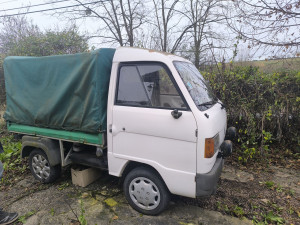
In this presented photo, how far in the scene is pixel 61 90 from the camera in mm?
3191

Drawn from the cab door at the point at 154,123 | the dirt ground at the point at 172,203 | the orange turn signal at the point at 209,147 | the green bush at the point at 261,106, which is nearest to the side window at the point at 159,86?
the cab door at the point at 154,123

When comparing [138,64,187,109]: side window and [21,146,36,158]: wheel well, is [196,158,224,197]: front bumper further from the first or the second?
[21,146,36,158]: wheel well

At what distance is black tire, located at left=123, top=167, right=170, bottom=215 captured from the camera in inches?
106

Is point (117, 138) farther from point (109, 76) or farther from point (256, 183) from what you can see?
point (256, 183)

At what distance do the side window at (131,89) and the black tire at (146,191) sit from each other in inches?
37.3

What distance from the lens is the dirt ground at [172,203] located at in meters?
2.76

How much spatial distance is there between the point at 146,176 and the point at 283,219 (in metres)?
1.90

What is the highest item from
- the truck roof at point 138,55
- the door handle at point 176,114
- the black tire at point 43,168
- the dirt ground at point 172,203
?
the truck roof at point 138,55

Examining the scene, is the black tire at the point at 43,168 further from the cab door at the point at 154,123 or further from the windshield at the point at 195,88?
the windshield at the point at 195,88

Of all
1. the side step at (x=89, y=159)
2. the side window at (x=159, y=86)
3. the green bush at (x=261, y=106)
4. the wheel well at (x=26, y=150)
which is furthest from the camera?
the green bush at (x=261, y=106)

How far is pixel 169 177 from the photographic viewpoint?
8.43ft

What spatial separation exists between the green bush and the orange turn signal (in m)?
2.27

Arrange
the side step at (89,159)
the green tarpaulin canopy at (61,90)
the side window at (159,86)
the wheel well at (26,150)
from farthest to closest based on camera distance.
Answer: the wheel well at (26,150) → the side step at (89,159) → the green tarpaulin canopy at (61,90) → the side window at (159,86)

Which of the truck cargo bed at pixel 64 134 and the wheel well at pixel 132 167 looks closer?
the wheel well at pixel 132 167
